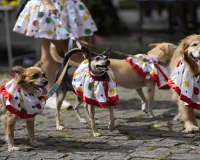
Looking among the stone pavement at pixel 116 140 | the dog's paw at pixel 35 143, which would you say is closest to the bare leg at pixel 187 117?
the stone pavement at pixel 116 140

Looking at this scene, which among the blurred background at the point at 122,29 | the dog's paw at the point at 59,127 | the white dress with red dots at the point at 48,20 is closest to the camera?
the dog's paw at the point at 59,127

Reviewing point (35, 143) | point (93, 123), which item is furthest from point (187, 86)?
point (35, 143)

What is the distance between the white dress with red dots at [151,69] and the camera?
21.2 ft

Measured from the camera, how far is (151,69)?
21.3 feet

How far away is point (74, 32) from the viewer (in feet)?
22.0

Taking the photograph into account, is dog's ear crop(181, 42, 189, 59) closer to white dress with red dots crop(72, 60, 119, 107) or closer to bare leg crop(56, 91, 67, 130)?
white dress with red dots crop(72, 60, 119, 107)

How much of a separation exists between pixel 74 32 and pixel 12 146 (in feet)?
6.64

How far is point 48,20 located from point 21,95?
5.78 ft

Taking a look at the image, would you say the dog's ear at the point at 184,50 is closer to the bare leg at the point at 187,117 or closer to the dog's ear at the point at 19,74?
the bare leg at the point at 187,117

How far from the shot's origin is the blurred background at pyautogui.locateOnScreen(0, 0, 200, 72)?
1086 centimetres

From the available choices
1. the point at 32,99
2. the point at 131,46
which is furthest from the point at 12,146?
the point at 131,46

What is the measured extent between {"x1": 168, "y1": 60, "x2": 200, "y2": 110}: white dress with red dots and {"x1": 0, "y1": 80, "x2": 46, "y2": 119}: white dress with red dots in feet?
4.77

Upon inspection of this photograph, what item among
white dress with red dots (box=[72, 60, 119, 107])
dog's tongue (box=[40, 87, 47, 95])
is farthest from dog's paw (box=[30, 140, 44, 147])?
white dress with red dots (box=[72, 60, 119, 107])

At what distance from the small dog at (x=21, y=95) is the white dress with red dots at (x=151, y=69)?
5.39ft
